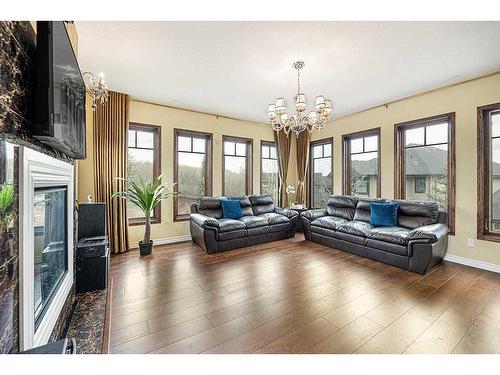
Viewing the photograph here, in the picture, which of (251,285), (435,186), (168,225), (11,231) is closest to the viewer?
(11,231)

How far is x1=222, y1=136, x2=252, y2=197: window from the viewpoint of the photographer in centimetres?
547

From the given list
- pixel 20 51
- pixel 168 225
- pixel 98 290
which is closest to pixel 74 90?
pixel 20 51

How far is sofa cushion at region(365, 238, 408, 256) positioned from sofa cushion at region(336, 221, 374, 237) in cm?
15

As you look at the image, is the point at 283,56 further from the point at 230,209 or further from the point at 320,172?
the point at 320,172

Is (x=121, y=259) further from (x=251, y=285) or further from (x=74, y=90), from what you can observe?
(x=74, y=90)

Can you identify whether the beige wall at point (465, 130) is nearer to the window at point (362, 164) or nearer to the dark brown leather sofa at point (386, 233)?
the dark brown leather sofa at point (386, 233)

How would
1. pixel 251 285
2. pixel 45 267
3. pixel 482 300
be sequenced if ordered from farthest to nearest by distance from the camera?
pixel 251 285
pixel 482 300
pixel 45 267

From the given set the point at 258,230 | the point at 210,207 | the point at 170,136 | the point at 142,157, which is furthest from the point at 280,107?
the point at 142,157

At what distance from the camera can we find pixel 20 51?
1115 mm

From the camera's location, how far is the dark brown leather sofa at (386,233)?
3.03 m

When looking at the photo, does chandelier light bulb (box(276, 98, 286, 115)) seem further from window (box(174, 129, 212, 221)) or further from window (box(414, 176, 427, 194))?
window (box(414, 176, 427, 194))

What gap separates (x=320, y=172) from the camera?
6.15 metres

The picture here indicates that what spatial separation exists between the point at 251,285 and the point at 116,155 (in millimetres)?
3316
